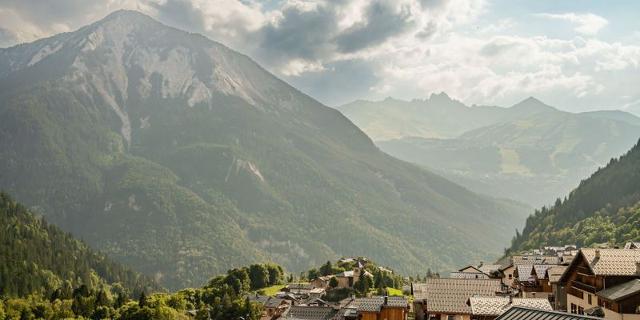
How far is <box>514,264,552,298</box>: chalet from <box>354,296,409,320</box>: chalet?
18.9 meters

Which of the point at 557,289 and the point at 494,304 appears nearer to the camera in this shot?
the point at 494,304

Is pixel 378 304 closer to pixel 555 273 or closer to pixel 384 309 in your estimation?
pixel 384 309

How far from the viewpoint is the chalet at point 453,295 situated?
237ft

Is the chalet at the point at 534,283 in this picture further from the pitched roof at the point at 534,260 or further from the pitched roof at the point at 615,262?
the pitched roof at the point at 615,262

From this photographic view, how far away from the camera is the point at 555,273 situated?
7950cm

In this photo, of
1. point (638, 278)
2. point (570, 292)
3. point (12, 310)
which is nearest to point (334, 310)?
point (570, 292)

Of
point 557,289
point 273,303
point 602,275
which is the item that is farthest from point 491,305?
point 273,303

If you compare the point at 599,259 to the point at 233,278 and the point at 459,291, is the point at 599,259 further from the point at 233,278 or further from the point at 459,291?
the point at 233,278

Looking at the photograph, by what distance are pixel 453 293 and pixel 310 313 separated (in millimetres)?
51617

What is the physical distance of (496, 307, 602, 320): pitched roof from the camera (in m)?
31.2

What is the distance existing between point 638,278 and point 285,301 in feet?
323

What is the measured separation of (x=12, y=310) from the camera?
15712 cm

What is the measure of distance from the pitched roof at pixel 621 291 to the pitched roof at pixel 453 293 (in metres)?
17.0

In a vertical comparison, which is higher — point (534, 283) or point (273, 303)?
point (273, 303)
